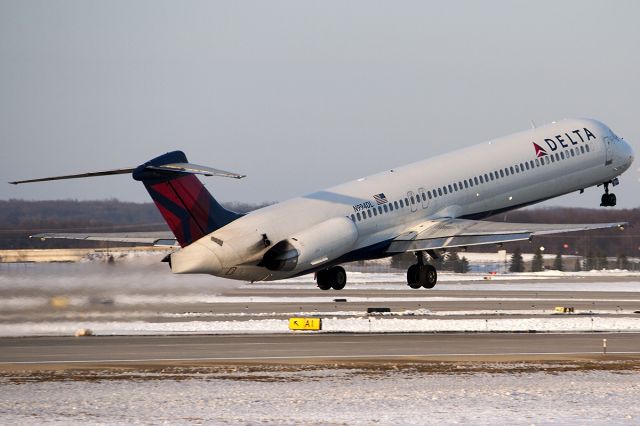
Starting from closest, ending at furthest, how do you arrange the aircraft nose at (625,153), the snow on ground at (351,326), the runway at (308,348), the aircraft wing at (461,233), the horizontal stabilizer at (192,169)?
the horizontal stabilizer at (192,169) < the runway at (308,348) < the aircraft wing at (461,233) < the snow on ground at (351,326) < the aircraft nose at (625,153)

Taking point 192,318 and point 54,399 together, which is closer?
point 54,399

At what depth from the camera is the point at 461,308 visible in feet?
234

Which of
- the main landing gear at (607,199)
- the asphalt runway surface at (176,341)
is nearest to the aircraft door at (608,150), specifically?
the main landing gear at (607,199)

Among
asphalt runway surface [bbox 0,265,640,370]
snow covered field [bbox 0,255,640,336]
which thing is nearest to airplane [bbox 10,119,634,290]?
snow covered field [bbox 0,255,640,336]

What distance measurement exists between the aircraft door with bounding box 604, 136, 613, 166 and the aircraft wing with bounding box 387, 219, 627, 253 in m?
9.53

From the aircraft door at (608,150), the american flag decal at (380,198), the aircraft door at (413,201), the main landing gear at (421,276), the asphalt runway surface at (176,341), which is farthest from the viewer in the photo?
the aircraft door at (608,150)

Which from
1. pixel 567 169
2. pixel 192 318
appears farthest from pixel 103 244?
pixel 567 169

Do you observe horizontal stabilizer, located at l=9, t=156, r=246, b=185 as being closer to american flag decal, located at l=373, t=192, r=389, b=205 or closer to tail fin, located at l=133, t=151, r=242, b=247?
tail fin, located at l=133, t=151, r=242, b=247

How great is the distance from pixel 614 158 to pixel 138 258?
82.5ft

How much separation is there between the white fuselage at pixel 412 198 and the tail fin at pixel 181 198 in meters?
0.45

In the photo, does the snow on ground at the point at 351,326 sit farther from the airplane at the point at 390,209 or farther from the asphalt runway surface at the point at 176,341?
the airplane at the point at 390,209

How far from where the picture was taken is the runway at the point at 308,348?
4244cm

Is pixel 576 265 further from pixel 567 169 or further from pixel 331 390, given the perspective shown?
pixel 331 390

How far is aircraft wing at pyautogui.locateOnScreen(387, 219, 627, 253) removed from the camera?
168ft
